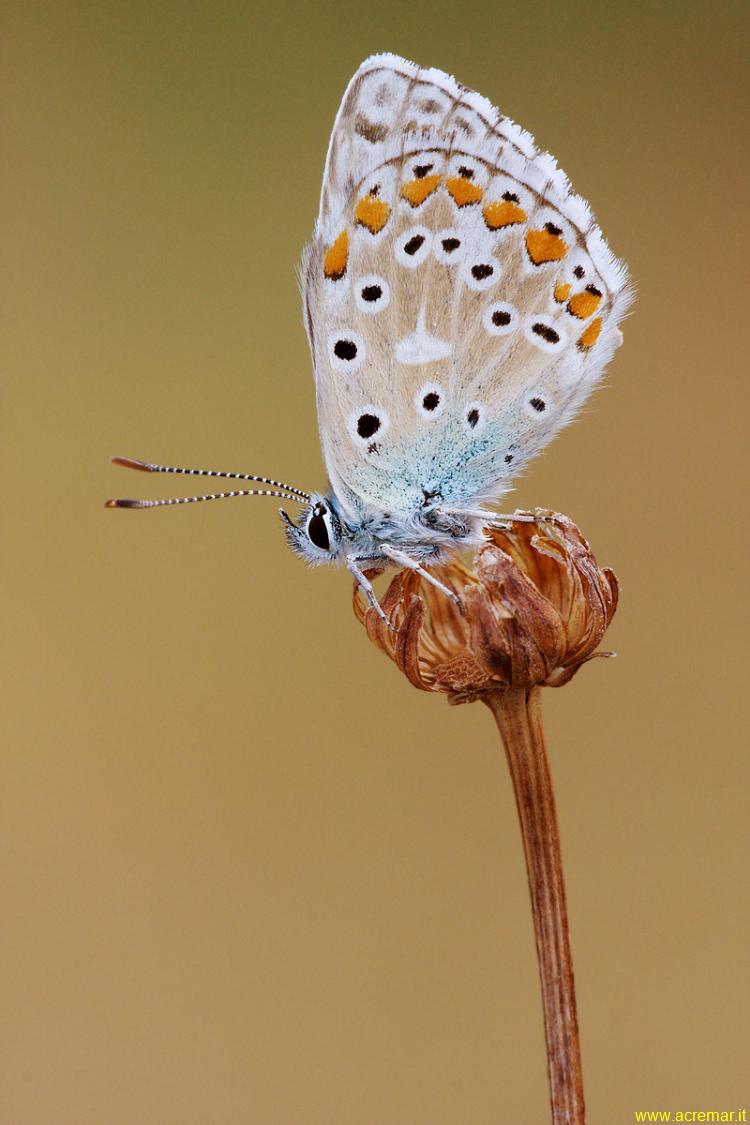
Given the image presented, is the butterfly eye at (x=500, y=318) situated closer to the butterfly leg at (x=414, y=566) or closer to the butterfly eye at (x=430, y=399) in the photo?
the butterfly eye at (x=430, y=399)

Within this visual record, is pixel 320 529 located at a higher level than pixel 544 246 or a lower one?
lower

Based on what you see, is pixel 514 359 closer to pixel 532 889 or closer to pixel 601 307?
pixel 601 307

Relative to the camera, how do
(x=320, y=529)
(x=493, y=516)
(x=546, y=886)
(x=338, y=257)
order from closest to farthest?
(x=546, y=886)
(x=493, y=516)
(x=338, y=257)
(x=320, y=529)

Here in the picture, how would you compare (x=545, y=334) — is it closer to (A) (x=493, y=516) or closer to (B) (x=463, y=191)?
(B) (x=463, y=191)

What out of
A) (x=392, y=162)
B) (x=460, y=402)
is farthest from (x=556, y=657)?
(x=392, y=162)

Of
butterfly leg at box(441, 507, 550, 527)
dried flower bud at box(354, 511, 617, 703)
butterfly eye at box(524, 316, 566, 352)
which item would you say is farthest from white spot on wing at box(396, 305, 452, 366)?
dried flower bud at box(354, 511, 617, 703)

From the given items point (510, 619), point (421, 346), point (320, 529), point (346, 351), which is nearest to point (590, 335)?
point (421, 346)
